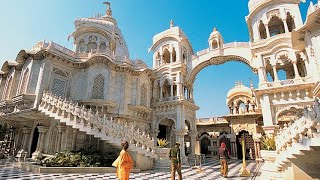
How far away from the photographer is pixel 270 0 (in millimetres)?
16422

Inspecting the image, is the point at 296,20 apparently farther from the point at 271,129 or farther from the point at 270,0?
the point at 271,129

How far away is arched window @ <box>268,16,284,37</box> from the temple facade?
0.08 meters

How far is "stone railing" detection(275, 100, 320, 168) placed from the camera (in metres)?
5.67

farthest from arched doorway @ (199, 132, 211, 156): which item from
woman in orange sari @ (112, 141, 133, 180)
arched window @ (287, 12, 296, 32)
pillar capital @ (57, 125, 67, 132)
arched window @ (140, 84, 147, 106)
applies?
woman in orange sari @ (112, 141, 133, 180)

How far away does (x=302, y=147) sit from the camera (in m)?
6.14

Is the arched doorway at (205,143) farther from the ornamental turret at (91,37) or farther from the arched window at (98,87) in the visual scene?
the arched window at (98,87)

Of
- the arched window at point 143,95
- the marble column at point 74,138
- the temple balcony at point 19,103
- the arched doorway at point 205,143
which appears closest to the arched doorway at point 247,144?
the arched doorway at point 205,143

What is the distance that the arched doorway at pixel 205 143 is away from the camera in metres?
27.9

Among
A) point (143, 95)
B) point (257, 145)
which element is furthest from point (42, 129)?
point (257, 145)

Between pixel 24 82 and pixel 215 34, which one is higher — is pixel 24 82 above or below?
below

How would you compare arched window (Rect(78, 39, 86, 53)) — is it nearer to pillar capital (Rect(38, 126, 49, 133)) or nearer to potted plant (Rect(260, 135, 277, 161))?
pillar capital (Rect(38, 126, 49, 133))

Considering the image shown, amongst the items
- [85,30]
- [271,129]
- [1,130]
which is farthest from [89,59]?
[271,129]

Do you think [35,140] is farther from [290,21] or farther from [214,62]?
[290,21]

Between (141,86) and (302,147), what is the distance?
14873 millimetres
